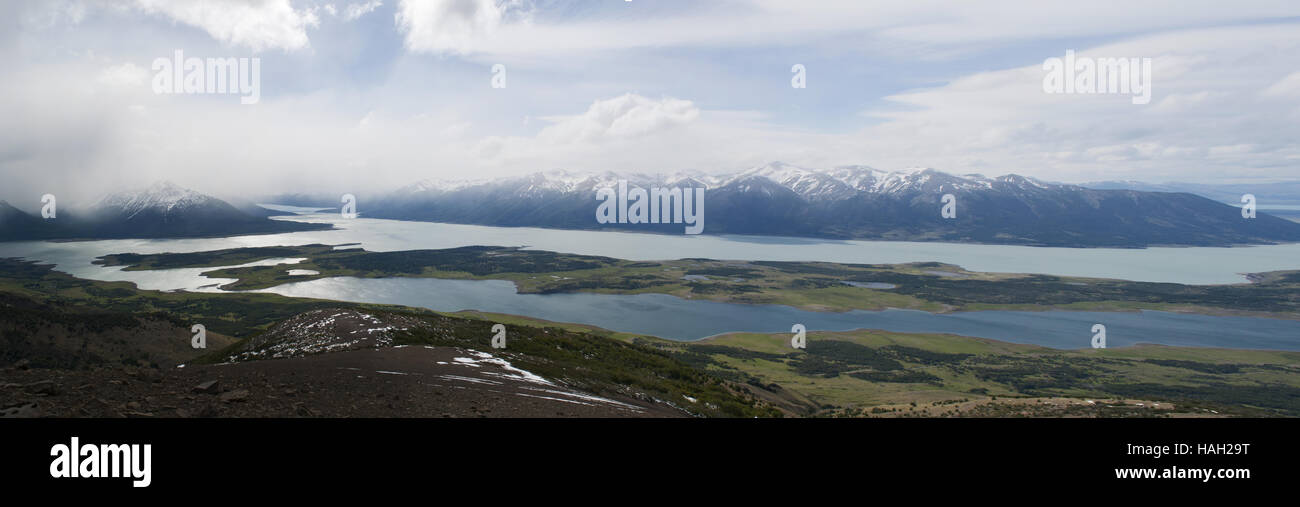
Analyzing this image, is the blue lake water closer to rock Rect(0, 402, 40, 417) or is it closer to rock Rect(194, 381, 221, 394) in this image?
rock Rect(194, 381, 221, 394)

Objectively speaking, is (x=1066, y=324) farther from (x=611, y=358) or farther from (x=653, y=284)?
(x=611, y=358)

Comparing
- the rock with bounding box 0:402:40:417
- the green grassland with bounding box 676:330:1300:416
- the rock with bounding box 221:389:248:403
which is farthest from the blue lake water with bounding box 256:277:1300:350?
the rock with bounding box 0:402:40:417

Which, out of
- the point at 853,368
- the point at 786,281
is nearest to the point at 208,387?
the point at 853,368

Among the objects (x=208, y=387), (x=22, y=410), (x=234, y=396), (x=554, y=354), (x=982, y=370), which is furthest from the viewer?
(x=982, y=370)

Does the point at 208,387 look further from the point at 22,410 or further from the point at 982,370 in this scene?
the point at 982,370
